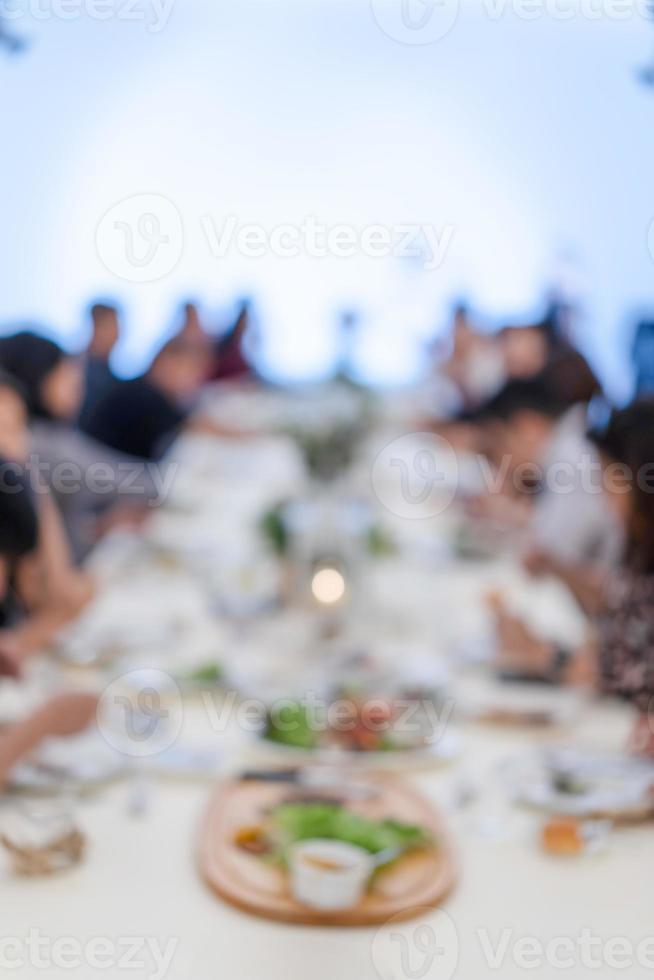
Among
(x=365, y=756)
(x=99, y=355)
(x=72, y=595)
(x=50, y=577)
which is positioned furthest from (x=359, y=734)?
(x=99, y=355)

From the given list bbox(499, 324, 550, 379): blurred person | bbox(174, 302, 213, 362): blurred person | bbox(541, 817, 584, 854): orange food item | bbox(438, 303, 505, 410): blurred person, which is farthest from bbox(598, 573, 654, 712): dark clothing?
bbox(438, 303, 505, 410): blurred person

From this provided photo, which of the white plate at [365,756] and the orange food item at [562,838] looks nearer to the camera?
the orange food item at [562,838]

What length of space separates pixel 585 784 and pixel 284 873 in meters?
0.36

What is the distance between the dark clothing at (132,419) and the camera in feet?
10.1

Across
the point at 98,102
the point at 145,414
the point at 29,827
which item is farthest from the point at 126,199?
the point at 145,414

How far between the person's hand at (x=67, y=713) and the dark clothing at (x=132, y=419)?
1971 mm

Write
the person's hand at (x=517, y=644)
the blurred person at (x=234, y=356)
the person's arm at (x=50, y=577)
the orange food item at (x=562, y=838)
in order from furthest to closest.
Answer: the blurred person at (x=234, y=356), the person's arm at (x=50, y=577), the person's hand at (x=517, y=644), the orange food item at (x=562, y=838)

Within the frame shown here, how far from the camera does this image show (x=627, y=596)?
1.54m

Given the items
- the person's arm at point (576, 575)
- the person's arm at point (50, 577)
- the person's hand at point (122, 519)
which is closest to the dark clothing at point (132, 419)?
the person's hand at point (122, 519)

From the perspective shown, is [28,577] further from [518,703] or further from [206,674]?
[518,703]

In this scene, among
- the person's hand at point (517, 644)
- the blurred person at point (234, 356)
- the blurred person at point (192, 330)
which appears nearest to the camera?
the person's hand at point (517, 644)

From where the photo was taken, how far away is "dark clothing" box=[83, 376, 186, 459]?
309 centimetres

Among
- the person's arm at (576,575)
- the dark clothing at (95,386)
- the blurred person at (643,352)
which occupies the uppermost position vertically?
the blurred person at (643,352)

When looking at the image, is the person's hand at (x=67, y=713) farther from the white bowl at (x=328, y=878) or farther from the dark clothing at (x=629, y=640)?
the dark clothing at (x=629, y=640)
